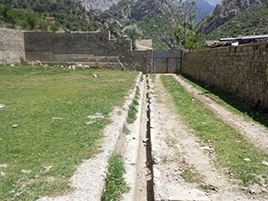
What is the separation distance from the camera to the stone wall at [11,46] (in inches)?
644

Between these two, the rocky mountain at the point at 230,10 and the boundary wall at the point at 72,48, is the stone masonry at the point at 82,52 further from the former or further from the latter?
the rocky mountain at the point at 230,10

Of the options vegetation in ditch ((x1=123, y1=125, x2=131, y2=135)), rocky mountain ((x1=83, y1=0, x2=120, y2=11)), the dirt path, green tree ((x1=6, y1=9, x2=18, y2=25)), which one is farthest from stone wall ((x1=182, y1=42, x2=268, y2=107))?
rocky mountain ((x1=83, y1=0, x2=120, y2=11))

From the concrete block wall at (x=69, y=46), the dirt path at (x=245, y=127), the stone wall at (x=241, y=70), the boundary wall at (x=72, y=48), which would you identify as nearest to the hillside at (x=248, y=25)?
the boundary wall at (x=72, y=48)

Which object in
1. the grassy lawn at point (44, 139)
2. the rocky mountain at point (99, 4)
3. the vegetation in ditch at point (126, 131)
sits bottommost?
the vegetation in ditch at point (126, 131)

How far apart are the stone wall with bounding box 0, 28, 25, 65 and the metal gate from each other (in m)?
12.0

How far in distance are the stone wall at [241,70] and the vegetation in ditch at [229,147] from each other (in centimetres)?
158

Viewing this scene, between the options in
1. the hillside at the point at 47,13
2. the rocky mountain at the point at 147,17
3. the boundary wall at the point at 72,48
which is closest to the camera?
the boundary wall at the point at 72,48

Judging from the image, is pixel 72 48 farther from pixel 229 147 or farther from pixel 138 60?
pixel 229 147

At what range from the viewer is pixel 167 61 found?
19.8 meters

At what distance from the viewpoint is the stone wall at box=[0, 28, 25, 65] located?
16359mm

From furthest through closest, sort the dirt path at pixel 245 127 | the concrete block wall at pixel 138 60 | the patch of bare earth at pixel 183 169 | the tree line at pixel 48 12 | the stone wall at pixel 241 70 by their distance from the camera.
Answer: the tree line at pixel 48 12 < the concrete block wall at pixel 138 60 < the stone wall at pixel 241 70 < the dirt path at pixel 245 127 < the patch of bare earth at pixel 183 169

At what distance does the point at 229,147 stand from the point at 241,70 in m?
4.54

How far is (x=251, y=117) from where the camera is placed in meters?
5.45

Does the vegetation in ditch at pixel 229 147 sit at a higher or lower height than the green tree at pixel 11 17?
lower
